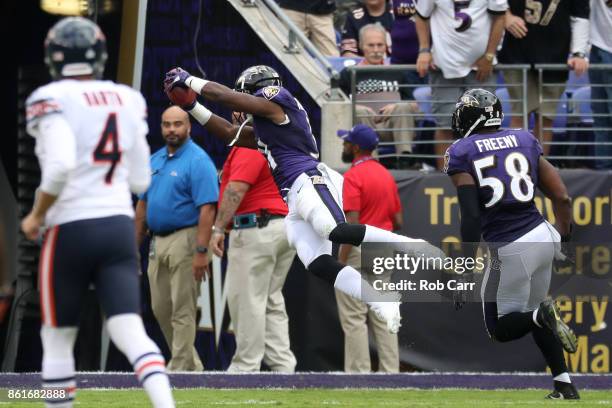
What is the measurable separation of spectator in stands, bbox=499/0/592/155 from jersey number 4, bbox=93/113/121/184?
19.2 ft

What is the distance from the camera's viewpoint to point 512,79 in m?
11.2

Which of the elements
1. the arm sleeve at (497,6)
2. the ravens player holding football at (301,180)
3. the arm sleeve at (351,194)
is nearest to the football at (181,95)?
the ravens player holding football at (301,180)

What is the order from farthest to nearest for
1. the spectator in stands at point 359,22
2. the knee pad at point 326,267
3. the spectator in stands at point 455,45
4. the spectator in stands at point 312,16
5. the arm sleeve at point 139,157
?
the spectator in stands at point 359,22
the spectator in stands at point 312,16
the spectator in stands at point 455,45
the knee pad at point 326,267
the arm sleeve at point 139,157

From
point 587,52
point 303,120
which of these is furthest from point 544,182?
point 587,52

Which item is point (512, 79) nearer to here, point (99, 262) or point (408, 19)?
point (408, 19)

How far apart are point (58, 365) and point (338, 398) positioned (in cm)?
312

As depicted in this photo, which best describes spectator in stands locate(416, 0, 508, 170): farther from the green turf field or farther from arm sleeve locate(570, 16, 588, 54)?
the green turf field

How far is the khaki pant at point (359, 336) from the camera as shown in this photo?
10.6 meters

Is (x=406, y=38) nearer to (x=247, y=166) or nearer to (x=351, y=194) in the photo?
(x=351, y=194)

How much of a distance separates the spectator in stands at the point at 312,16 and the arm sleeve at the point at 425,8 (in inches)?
59.8

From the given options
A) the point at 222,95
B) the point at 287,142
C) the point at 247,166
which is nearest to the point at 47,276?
the point at 222,95

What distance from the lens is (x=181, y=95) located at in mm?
8508

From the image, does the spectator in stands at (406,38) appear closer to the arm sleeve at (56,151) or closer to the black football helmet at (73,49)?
the black football helmet at (73,49)

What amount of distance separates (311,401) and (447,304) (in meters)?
3.15
